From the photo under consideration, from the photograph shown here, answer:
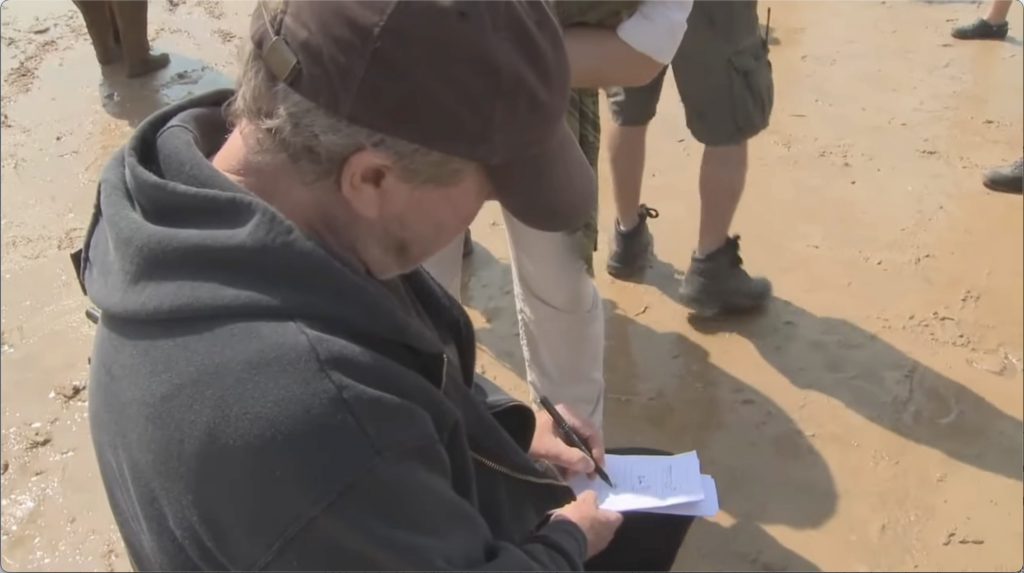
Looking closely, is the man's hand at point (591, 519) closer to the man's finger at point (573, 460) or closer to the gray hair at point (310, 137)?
the man's finger at point (573, 460)

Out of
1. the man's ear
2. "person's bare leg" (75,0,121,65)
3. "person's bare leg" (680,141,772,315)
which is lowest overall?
"person's bare leg" (75,0,121,65)

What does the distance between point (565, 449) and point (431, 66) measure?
0.88 metres

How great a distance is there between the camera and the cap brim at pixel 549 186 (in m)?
1.15

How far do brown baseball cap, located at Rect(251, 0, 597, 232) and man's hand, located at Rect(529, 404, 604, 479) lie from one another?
722 mm

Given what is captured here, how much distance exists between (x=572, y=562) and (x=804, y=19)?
4214mm

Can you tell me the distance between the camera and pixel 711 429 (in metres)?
2.72

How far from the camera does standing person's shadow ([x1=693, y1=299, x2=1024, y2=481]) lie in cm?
263

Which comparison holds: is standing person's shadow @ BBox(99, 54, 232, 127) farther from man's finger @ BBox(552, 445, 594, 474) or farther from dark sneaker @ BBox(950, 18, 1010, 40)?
dark sneaker @ BBox(950, 18, 1010, 40)

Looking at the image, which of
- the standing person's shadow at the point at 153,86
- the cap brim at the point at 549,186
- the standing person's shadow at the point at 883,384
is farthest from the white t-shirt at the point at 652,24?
the standing person's shadow at the point at 153,86

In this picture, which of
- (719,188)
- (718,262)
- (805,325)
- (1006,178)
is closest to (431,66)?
(719,188)

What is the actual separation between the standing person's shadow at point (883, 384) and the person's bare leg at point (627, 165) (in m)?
0.43

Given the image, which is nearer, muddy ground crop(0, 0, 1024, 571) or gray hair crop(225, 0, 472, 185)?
gray hair crop(225, 0, 472, 185)

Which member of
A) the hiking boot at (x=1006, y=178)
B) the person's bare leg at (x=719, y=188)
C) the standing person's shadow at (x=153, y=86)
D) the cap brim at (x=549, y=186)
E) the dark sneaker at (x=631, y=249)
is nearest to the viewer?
the cap brim at (x=549, y=186)

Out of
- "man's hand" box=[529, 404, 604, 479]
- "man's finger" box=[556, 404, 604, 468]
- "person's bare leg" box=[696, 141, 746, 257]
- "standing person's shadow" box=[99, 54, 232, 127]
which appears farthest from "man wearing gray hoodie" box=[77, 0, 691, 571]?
"standing person's shadow" box=[99, 54, 232, 127]
